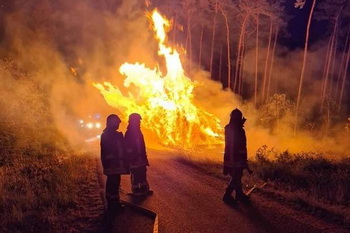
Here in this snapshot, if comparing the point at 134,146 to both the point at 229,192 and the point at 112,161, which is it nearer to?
the point at 112,161

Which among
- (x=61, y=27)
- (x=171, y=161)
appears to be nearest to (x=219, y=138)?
(x=171, y=161)

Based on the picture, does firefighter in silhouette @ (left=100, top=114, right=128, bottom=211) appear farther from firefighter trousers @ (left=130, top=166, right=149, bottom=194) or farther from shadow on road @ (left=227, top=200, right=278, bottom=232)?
shadow on road @ (left=227, top=200, right=278, bottom=232)

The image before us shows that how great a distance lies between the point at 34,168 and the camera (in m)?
12.4

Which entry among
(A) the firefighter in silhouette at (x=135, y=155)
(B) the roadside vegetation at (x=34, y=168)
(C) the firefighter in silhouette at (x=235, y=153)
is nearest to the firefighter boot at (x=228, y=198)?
(C) the firefighter in silhouette at (x=235, y=153)

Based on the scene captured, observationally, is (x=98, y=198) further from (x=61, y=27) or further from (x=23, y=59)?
(x=61, y=27)

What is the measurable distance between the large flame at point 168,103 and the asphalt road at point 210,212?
1024cm

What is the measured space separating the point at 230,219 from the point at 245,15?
34022 millimetres

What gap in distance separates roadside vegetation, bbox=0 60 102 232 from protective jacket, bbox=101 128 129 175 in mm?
1157

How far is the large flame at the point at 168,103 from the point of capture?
68.3 feet

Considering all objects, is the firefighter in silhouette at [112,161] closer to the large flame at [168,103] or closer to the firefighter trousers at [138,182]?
the firefighter trousers at [138,182]

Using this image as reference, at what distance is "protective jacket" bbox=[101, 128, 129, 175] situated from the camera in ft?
25.8

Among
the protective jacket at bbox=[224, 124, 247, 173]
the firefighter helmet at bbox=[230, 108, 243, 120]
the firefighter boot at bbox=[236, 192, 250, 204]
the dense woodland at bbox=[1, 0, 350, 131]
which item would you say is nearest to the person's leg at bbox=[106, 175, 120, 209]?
the protective jacket at bbox=[224, 124, 247, 173]

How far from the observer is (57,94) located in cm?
2775

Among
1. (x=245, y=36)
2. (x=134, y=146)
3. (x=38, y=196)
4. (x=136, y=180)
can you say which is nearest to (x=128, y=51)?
(x=245, y=36)
